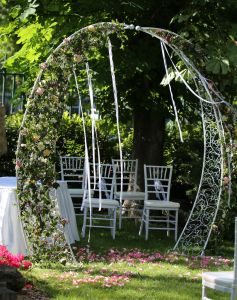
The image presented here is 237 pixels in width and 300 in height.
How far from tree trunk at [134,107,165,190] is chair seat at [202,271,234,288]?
228 inches

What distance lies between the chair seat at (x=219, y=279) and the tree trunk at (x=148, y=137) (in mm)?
5803

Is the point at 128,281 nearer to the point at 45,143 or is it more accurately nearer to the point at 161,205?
the point at 45,143

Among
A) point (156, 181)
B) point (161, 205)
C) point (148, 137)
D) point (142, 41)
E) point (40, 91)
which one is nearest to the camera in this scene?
point (40, 91)

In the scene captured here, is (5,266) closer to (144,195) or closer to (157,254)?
(157,254)

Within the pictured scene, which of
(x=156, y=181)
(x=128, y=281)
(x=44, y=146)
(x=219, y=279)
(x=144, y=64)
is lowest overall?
(x=128, y=281)

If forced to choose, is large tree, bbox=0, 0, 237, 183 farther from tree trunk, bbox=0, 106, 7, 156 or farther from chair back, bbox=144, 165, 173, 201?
tree trunk, bbox=0, 106, 7, 156

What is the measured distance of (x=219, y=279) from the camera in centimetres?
470

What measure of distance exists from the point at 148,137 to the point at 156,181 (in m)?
0.90

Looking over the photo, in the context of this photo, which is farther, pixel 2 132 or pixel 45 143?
pixel 45 143

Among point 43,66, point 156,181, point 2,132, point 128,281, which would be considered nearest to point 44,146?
point 43,66

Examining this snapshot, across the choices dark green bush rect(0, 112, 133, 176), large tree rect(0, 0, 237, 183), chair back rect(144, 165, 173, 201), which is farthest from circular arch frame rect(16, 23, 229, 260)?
dark green bush rect(0, 112, 133, 176)

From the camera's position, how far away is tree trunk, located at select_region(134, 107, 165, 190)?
10641 mm

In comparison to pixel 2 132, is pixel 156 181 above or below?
below

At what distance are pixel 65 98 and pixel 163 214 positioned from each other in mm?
4194
